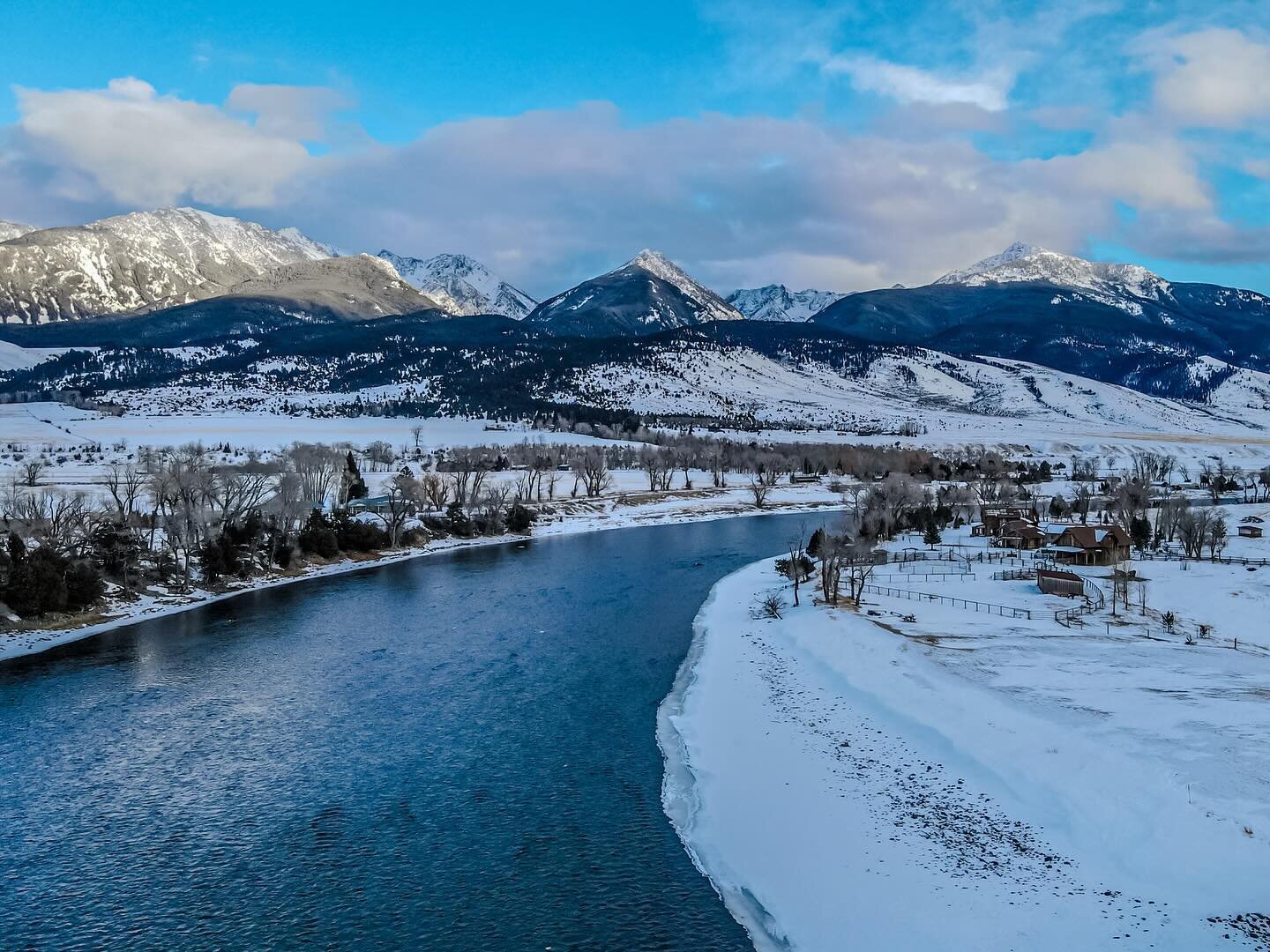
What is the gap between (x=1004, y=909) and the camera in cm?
1834

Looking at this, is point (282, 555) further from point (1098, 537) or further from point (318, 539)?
point (1098, 537)

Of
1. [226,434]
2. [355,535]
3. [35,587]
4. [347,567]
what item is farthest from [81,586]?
[226,434]

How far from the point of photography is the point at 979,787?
24938 millimetres

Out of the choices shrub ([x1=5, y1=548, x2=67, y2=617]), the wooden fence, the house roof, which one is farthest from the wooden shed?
shrub ([x1=5, y1=548, x2=67, y2=617])

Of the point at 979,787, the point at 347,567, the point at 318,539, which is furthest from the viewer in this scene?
the point at 318,539

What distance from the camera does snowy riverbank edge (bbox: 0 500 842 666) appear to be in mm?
44125

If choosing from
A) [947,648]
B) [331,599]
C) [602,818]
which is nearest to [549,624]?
[331,599]

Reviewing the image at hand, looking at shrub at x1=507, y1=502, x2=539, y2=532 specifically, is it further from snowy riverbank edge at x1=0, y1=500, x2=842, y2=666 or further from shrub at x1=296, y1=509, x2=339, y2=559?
shrub at x1=296, y1=509, x2=339, y2=559

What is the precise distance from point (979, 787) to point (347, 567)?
55.9 m

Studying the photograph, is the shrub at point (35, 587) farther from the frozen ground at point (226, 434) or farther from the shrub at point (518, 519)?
the frozen ground at point (226, 434)

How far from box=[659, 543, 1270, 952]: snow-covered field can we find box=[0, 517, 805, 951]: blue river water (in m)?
1.99

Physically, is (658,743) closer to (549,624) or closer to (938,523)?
(549,624)

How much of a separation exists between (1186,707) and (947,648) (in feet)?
35.3

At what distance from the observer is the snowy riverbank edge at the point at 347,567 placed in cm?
4412
